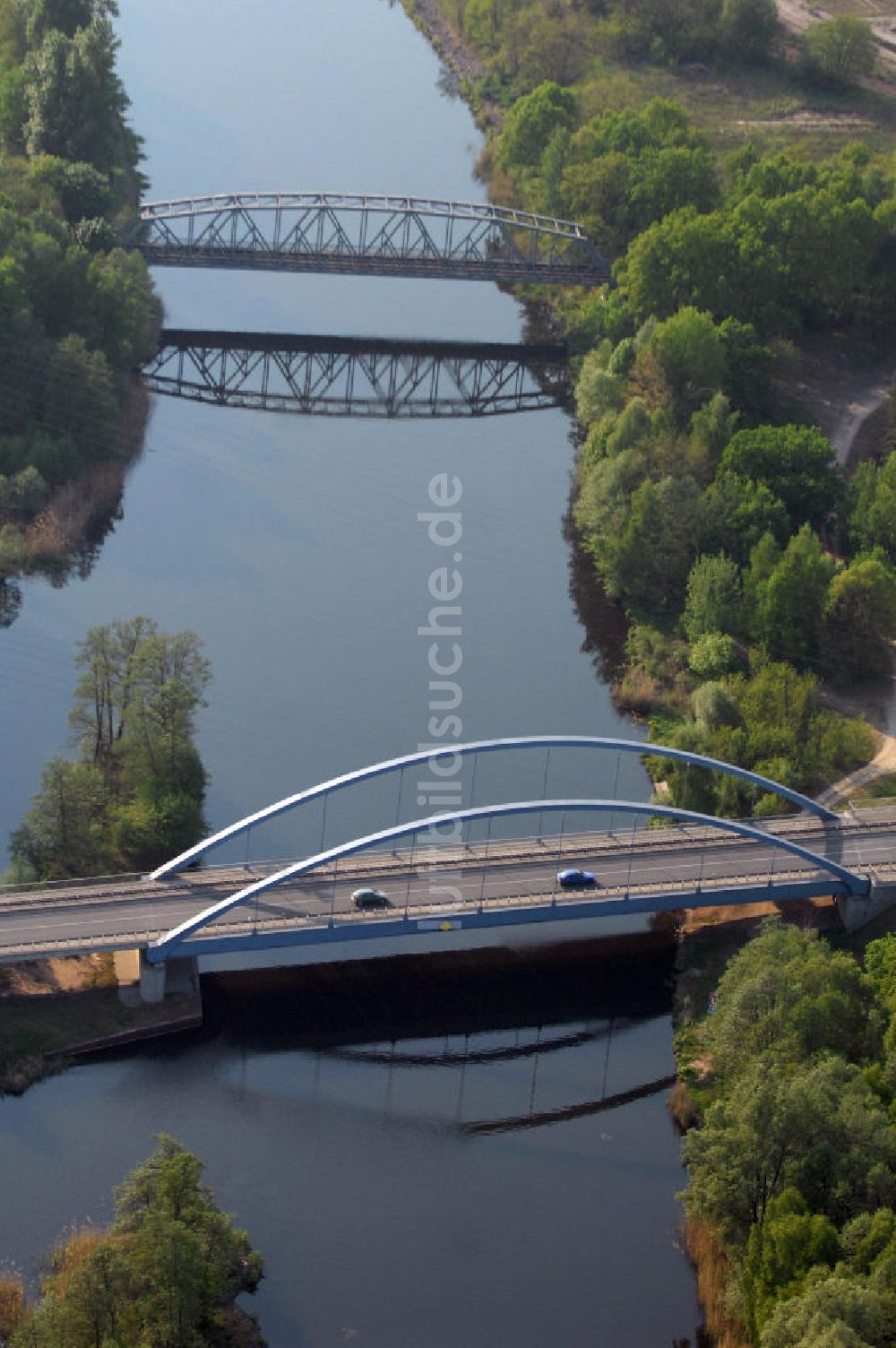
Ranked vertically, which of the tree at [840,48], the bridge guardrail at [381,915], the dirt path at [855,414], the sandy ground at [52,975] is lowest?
the sandy ground at [52,975]

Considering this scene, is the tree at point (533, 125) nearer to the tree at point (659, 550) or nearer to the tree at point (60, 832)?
the tree at point (659, 550)

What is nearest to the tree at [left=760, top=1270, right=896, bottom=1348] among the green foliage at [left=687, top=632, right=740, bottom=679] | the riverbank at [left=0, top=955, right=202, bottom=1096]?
the riverbank at [left=0, top=955, right=202, bottom=1096]

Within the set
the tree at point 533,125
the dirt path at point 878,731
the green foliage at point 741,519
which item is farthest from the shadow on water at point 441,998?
the tree at point 533,125

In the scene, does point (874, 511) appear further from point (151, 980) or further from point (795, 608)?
point (151, 980)

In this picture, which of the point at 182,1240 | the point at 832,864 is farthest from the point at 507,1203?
the point at 832,864

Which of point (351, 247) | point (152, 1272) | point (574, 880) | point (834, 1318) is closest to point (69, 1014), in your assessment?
point (152, 1272)

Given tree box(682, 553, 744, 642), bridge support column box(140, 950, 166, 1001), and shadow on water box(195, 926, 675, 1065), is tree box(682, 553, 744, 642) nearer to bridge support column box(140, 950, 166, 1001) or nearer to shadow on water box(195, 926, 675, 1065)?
shadow on water box(195, 926, 675, 1065)

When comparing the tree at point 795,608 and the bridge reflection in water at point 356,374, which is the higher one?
the bridge reflection in water at point 356,374
